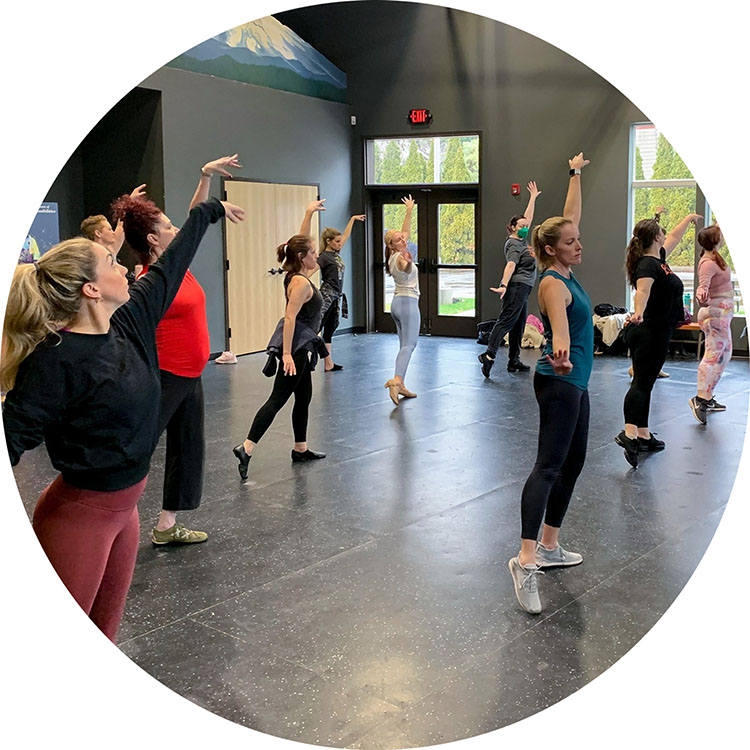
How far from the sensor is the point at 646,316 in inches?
225

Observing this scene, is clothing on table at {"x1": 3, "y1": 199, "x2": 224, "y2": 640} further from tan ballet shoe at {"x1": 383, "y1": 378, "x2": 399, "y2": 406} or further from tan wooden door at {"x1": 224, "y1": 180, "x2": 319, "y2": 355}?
tan wooden door at {"x1": 224, "y1": 180, "x2": 319, "y2": 355}

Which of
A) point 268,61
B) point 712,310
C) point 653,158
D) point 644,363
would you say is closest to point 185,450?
point 644,363

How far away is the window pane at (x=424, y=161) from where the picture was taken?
12305 millimetres

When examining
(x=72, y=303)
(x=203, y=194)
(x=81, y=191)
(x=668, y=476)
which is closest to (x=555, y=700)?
(x=72, y=303)

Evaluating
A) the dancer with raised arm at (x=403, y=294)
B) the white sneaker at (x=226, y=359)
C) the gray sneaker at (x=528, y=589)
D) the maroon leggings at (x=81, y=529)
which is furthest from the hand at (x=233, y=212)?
the white sneaker at (x=226, y=359)

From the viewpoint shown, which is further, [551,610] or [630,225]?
[630,225]

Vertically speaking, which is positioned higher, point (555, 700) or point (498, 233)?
point (498, 233)

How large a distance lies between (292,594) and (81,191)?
26.8 feet

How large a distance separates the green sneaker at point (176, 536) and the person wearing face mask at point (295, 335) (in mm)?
1070

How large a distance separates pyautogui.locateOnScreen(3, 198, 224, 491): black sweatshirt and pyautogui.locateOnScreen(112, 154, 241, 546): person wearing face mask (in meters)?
1.36

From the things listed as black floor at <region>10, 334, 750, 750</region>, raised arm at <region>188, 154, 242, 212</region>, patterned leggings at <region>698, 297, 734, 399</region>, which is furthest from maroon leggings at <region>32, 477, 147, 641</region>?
patterned leggings at <region>698, 297, 734, 399</region>

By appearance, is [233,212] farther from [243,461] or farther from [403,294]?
[403,294]

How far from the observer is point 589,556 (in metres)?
4.13

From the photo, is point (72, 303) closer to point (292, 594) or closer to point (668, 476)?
point (292, 594)
